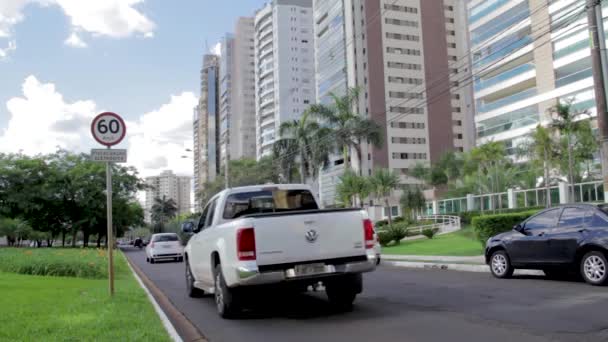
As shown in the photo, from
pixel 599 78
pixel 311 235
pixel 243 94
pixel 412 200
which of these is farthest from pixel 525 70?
pixel 243 94

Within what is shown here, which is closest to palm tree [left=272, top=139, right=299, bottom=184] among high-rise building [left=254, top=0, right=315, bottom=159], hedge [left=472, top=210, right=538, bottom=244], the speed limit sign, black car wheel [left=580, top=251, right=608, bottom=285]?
hedge [left=472, top=210, right=538, bottom=244]

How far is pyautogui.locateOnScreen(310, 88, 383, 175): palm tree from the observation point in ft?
149

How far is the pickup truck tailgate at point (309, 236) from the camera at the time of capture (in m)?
7.64

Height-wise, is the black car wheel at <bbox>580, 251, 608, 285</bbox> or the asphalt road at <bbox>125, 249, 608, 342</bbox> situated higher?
the black car wheel at <bbox>580, 251, 608, 285</bbox>

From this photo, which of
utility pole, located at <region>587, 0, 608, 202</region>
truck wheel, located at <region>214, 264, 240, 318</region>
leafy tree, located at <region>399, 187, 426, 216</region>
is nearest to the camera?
truck wheel, located at <region>214, 264, 240, 318</region>

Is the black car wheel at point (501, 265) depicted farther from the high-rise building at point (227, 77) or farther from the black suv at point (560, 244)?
the high-rise building at point (227, 77)

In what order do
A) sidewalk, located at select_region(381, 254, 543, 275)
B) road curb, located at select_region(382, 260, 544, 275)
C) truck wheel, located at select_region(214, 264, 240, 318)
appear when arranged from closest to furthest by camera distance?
1. truck wheel, located at select_region(214, 264, 240, 318)
2. road curb, located at select_region(382, 260, 544, 275)
3. sidewalk, located at select_region(381, 254, 543, 275)

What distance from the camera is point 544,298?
9055mm

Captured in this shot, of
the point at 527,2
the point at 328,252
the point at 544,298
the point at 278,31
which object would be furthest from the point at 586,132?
the point at 278,31

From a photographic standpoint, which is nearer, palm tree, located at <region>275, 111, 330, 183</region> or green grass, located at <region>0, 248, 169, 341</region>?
green grass, located at <region>0, 248, 169, 341</region>

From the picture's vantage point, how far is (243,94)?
154 meters

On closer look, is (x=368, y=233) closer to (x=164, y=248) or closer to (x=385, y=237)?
(x=164, y=248)

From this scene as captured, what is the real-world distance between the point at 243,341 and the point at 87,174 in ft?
158

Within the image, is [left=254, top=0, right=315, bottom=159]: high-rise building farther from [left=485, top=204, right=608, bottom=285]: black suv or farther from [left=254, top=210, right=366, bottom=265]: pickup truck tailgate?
[left=254, top=210, right=366, bottom=265]: pickup truck tailgate
